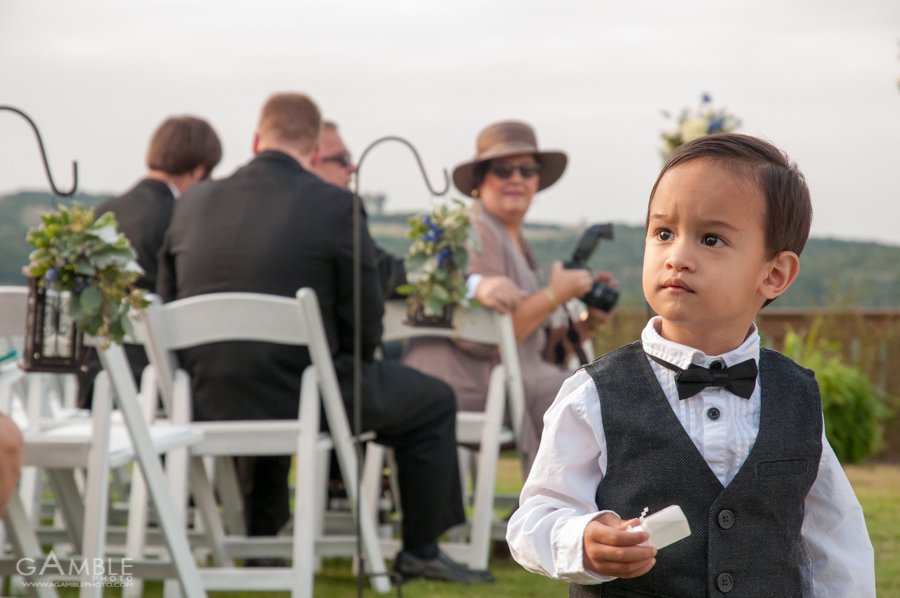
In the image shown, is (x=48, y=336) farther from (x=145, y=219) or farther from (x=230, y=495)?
(x=145, y=219)

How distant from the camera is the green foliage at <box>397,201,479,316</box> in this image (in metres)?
3.57

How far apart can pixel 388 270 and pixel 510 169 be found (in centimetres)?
81

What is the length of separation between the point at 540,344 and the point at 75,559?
83.5 inches

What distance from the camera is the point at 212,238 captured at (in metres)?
3.40

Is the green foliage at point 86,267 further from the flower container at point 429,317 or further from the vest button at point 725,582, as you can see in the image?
the vest button at point 725,582

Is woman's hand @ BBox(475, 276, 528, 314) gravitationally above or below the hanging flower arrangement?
below

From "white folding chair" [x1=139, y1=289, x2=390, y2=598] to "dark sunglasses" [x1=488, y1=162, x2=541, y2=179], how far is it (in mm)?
1615

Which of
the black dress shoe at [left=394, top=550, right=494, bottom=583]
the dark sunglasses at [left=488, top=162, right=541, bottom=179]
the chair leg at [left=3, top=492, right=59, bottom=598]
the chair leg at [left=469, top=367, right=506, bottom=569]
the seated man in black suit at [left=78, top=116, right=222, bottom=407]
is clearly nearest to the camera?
the chair leg at [left=3, top=492, right=59, bottom=598]

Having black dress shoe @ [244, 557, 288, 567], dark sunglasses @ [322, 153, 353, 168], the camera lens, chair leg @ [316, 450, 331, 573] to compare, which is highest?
dark sunglasses @ [322, 153, 353, 168]

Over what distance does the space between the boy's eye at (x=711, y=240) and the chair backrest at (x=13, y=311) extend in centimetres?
194

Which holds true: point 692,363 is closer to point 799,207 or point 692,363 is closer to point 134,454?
point 799,207

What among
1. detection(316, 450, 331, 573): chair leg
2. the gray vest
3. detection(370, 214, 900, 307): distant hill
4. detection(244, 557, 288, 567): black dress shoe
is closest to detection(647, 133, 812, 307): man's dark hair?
the gray vest

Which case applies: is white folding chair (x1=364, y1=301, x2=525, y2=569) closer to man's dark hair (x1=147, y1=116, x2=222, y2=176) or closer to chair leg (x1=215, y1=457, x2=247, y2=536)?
chair leg (x1=215, y1=457, x2=247, y2=536)

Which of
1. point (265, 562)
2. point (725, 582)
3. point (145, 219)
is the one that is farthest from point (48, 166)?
point (725, 582)
